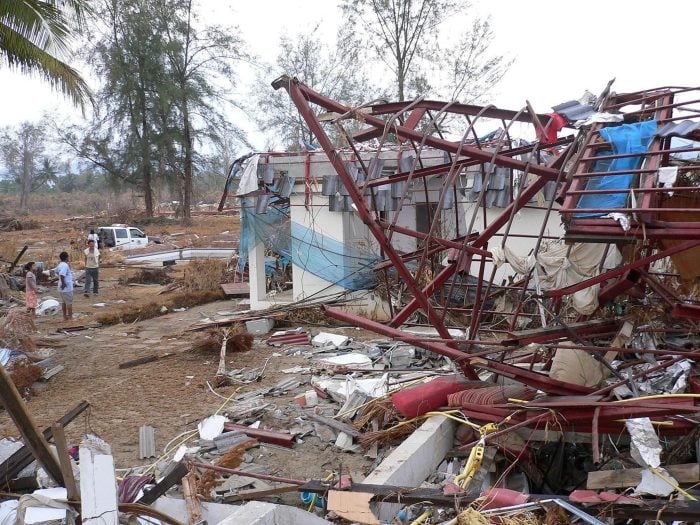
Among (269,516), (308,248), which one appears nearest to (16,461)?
(269,516)

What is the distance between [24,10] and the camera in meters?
11.1

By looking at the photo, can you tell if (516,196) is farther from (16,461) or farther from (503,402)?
(16,461)

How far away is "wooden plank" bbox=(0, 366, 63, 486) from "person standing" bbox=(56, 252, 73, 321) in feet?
38.4

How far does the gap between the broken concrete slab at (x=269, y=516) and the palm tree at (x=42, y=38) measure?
10398 millimetres

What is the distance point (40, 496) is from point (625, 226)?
4.33m

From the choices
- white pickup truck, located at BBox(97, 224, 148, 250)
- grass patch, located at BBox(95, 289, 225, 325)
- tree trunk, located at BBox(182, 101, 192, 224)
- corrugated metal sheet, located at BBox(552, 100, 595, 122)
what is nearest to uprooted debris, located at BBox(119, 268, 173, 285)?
grass patch, located at BBox(95, 289, 225, 325)

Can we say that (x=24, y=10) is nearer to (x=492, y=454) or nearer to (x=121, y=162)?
(x=492, y=454)

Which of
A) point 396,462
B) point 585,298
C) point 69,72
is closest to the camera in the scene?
point 396,462

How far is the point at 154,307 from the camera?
16.5 meters

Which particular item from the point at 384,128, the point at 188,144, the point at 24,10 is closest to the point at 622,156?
the point at 384,128

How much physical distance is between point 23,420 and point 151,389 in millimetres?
6263

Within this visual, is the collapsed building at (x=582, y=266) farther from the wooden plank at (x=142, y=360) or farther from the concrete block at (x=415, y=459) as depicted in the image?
the wooden plank at (x=142, y=360)

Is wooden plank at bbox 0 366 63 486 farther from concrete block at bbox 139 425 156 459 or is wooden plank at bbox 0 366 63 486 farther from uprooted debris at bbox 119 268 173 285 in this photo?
uprooted debris at bbox 119 268 173 285

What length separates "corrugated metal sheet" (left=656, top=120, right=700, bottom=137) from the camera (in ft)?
17.5
